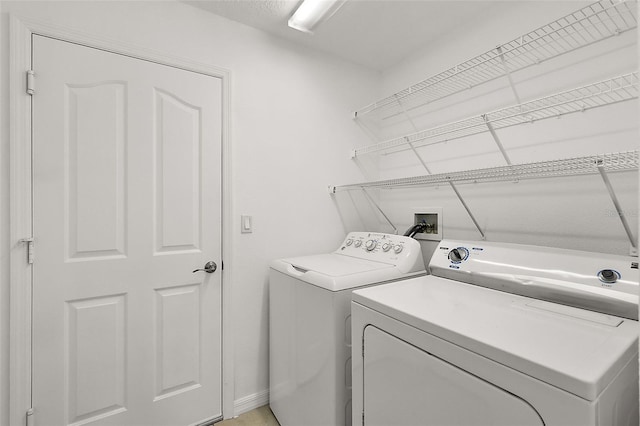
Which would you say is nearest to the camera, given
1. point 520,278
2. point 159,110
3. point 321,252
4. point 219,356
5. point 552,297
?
point 552,297

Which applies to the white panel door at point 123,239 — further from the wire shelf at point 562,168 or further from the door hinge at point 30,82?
the wire shelf at point 562,168

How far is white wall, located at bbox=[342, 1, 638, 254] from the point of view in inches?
54.1

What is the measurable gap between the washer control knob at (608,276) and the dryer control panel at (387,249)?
0.81 m

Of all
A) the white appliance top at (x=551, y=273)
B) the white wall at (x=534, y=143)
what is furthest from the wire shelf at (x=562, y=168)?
the white appliance top at (x=551, y=273)

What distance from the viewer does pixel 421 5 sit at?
5.87 ft

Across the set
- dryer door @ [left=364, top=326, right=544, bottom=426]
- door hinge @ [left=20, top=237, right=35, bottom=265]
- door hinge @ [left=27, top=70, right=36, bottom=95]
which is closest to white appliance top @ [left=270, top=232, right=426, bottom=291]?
dryer door @ [left=364, top=326, right=544, bottom=426]

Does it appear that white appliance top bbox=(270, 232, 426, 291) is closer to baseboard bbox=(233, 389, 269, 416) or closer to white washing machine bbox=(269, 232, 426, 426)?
white washing machine bbox=(269, 232, 426, 426)

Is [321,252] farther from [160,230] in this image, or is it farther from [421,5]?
[421,5]

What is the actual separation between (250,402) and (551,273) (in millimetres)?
1868

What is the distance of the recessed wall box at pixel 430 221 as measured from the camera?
2086mm

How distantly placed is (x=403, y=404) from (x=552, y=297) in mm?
706

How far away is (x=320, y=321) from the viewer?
4.79 feet

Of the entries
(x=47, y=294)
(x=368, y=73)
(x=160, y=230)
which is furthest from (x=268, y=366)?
(x=368, y=73)

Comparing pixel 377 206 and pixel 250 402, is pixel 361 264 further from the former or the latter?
pixel 250 402
